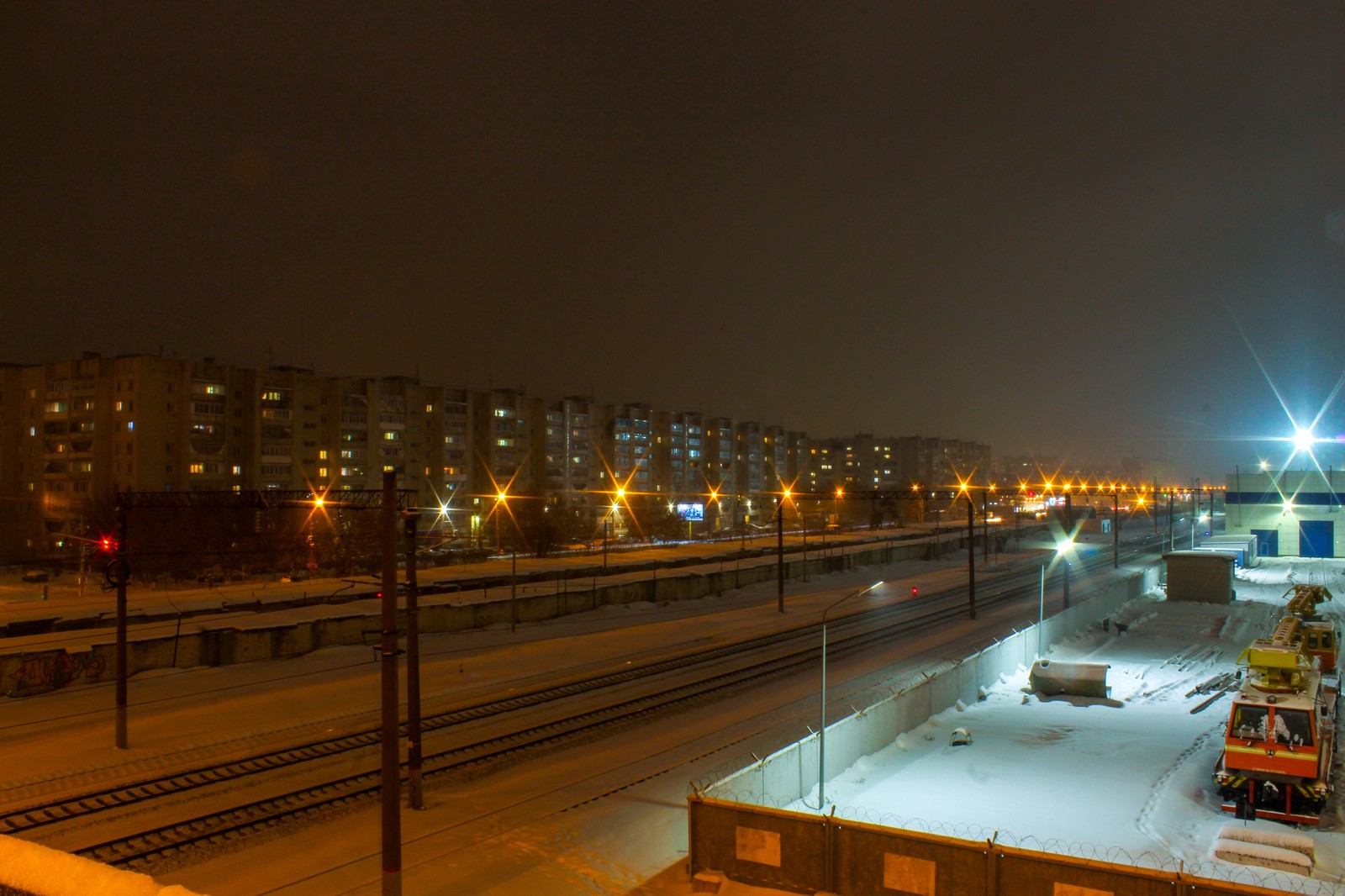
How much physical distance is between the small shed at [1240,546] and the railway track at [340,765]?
33827mm

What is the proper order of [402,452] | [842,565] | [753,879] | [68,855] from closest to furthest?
[68,855], [753,879], [842,565], [402,452]

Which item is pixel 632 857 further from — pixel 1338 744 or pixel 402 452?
pixel 402 452

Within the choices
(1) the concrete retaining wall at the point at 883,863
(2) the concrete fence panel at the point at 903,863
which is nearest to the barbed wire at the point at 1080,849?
(1) the concrete retaining wall at the point at 883,863

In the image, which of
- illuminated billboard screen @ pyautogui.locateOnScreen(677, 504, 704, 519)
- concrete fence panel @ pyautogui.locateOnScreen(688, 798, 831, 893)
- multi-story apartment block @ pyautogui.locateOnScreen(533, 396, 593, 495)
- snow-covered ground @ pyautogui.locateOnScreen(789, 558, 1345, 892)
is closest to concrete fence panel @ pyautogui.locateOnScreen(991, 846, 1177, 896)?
concrete fence panel @ pyautogui.locateOnScreen(688, 798, 831, 893)

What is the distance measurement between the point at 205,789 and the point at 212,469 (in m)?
44.9

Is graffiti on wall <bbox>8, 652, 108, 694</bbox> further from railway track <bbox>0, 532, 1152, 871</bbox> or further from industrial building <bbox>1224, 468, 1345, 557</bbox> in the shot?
industrial building <bbox>1224, 468, 1345, 557</bbox>

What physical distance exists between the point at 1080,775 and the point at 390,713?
11149 mm

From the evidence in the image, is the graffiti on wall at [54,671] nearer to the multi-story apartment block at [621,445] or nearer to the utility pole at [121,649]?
the utility pole at [121,649]

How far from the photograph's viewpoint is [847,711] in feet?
61.0

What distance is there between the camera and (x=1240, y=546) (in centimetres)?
4978

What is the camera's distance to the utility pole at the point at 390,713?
26.8ft

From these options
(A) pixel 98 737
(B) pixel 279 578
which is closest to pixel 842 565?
(B) pixel 279 578

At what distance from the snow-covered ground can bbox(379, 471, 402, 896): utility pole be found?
5599mm

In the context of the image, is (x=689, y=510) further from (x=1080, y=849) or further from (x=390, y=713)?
(x=390, y=713)
